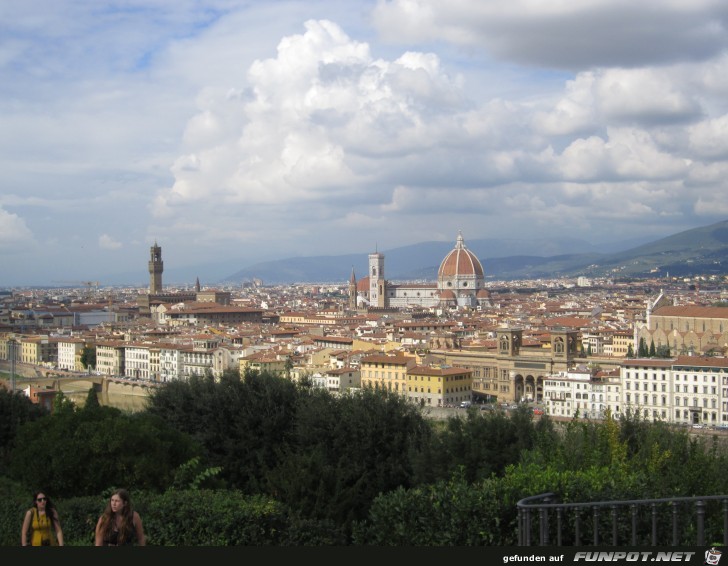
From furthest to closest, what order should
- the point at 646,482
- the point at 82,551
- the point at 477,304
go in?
the point at 477,304
the point at 646,482
the point at 82,551

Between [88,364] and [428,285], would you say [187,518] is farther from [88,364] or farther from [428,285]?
[428,285]

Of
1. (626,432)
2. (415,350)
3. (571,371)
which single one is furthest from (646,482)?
(415,350)

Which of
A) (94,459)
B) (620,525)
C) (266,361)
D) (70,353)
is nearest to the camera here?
(620,525)

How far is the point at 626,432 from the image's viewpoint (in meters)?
15.9

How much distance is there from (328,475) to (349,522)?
650 mm

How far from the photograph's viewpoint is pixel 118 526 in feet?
17.9

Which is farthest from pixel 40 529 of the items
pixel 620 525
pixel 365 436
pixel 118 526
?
pixel 365 436

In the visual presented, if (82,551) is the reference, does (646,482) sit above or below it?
below

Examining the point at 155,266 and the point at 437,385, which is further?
the point at 155,266

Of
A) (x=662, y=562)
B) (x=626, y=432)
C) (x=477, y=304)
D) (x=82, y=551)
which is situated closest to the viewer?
(x=662, y=562)

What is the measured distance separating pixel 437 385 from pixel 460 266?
225 feet

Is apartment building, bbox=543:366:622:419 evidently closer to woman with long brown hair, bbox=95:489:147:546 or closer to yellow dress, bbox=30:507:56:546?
yellow dress, bbox=30:507:56:546

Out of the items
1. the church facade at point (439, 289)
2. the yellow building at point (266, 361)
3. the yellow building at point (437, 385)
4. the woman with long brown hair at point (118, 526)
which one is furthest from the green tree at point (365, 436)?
the church facade at point (439, 289)

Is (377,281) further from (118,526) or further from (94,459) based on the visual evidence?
(118,526)
